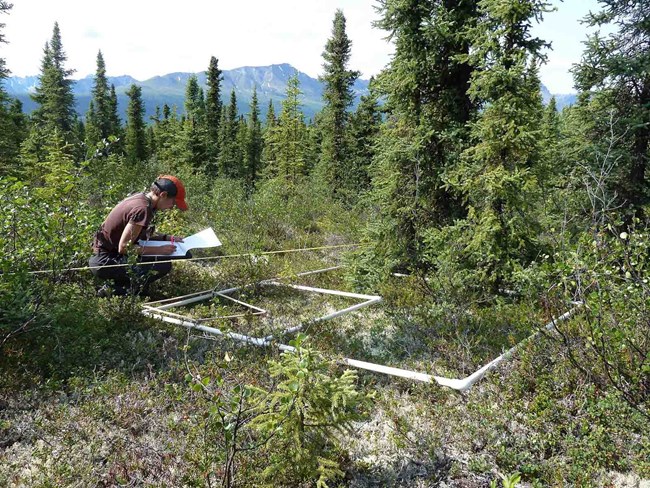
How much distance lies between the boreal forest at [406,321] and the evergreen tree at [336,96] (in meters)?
16.5

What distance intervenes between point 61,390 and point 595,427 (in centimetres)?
404

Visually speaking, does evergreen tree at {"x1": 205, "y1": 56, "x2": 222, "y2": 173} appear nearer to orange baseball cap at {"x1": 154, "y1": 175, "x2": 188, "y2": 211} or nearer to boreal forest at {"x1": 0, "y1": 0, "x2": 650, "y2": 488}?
boreal forest at {"x1": 0, "y1": 0, "x2": 650, "y2": 488}

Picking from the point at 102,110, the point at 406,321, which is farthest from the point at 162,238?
the point at 102,110

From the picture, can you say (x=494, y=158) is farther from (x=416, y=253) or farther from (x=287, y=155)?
(x=287, y=155)

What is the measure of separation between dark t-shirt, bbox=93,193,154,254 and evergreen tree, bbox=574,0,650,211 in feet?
25.3

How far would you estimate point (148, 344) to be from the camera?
4.71 metres

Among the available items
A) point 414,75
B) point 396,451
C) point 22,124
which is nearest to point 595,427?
point 396,451

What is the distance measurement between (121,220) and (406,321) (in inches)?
145

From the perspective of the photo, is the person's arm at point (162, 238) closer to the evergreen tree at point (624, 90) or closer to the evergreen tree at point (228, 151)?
the evergreen tree at point (624, 90)

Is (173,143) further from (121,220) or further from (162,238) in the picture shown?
(121,220)

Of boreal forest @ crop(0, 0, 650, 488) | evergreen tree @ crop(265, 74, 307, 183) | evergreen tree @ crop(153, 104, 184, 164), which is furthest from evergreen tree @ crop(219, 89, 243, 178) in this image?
boreal forest @ crop(0, 0, 650, 488)

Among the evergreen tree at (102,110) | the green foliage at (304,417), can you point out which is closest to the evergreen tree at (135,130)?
the evergreen tree at (102,110)

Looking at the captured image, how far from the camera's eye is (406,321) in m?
5.38

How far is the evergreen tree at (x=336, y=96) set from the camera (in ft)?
87.7
